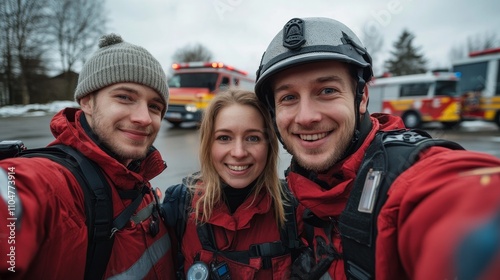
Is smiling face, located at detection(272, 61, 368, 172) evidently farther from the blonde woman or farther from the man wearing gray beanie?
the man wearing gray beanie

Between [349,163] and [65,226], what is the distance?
4.37ft

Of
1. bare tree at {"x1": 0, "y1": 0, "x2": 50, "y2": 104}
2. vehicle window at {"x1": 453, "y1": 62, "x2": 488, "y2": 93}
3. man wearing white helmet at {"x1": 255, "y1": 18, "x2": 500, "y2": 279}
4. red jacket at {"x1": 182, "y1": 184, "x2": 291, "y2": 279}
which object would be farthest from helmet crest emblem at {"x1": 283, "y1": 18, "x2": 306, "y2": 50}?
bare tree at {"x1": 0, "y1": 0, "x2": 50, "y2": 104}

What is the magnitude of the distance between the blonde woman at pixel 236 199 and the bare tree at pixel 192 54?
55.3m

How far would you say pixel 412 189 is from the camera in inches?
34.3

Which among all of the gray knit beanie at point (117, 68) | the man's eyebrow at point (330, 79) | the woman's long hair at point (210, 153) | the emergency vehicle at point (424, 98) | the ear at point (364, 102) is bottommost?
the emergency vehicle at point (424, 98)

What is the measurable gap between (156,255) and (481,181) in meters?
1.69

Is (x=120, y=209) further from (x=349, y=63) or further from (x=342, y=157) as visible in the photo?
(x=349, y=63)

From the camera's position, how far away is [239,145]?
84.6 inches

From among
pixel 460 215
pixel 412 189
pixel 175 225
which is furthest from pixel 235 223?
pixel 460 215

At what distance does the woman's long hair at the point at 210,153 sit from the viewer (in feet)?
6.96

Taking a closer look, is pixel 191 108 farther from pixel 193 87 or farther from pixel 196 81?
pixel 196 81

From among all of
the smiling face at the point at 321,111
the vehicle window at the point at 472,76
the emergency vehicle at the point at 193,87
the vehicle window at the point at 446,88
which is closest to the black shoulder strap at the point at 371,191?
the smiling face at the point at 321,111

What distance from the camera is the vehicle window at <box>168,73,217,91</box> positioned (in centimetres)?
1238

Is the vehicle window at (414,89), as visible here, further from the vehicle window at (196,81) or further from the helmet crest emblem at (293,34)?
the helmet crest emblem at (293,34)
